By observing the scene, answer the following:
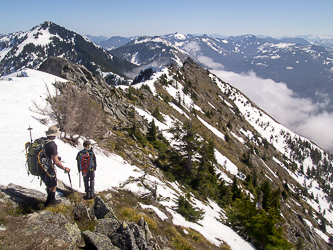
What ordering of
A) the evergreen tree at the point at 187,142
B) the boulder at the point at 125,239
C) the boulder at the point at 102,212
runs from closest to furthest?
the boulder at the point at 125,239
the boulder at the point at 102,212
the evergreen tree at the point at 187,142

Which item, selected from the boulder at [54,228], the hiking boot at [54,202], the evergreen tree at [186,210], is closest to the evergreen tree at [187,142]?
the evergreen tree at [186,210]

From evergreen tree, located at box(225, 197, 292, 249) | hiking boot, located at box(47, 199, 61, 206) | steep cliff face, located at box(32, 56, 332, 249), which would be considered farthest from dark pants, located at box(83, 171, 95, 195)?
evergreen tree, located at box(225, 197, 292, 249)

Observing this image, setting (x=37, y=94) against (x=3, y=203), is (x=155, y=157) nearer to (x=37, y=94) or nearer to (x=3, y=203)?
(x=37, y=94)

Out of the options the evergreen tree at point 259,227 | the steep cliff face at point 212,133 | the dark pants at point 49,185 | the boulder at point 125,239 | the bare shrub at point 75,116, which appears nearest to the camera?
the boulder at point 125,239

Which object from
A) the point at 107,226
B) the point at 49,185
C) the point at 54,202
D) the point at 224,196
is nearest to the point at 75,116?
the point at 49,185

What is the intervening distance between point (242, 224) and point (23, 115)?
20085 millimetres

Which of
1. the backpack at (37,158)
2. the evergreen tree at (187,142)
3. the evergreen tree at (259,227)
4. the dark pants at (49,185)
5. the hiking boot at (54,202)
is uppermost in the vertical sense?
the backpack at (37,158)

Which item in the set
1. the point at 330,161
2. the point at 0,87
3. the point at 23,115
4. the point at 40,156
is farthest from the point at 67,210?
the point at 330,161

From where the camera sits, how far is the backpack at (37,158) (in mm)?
5621

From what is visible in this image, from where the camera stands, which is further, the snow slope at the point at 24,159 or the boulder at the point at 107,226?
the snow slope at the point at 24,159

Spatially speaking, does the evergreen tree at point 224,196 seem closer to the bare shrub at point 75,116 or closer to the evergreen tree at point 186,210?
the evergreen tree at point 186,210

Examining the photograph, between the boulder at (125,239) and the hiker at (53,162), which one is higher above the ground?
the hiker at (53,162)

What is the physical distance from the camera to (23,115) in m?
13.1

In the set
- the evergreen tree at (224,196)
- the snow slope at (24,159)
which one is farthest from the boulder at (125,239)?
the evergreen tree at (224,196)
